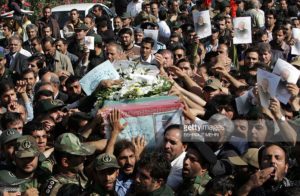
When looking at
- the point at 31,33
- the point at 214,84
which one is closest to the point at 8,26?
the point at 31,33

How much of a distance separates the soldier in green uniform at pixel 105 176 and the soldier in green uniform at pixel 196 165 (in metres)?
0.63

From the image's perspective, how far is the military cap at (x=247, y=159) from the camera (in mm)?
7168

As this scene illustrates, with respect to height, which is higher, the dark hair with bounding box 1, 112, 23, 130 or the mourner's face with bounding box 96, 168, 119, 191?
the mourner's face with bounding box 96, 168, 119, 191

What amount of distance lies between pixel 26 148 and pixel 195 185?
5.07ft

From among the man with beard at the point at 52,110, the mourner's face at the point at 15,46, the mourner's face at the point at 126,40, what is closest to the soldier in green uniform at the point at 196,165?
the man with beard at the point at 52,110

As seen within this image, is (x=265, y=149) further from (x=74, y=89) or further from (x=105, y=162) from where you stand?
(x=74, y=89)

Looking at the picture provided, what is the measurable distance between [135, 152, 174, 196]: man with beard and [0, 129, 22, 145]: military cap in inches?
67.7

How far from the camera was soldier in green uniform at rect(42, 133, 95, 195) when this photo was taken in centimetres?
694

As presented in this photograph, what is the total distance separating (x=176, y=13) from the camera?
1856 cm

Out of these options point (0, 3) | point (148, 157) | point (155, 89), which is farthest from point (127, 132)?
point (0, 3)

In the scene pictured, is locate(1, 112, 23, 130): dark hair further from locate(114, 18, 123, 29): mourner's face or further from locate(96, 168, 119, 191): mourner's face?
locate(114, 18, 123, 29): mourner's face

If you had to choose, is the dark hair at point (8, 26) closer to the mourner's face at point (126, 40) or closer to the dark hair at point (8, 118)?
the mourner's face at point (126, 40)

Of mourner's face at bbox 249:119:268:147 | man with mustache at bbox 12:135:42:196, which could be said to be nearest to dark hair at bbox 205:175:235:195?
mourner's face at bbox 249:119:268:147

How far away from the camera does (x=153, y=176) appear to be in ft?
21.4
